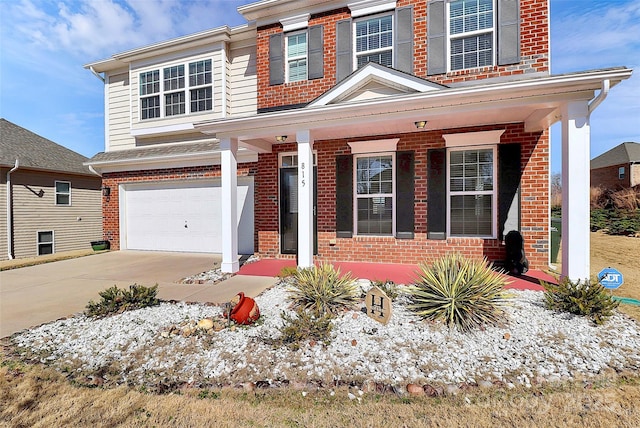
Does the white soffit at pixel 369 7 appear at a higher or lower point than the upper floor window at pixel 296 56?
higher

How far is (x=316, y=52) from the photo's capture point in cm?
734

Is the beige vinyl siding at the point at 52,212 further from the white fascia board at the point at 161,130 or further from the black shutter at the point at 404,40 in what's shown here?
the black shutter at the point at 404,40

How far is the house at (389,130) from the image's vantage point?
4949mm

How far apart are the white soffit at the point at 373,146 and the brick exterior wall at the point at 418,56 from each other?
1628mm

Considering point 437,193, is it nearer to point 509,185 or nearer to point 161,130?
point 509,185

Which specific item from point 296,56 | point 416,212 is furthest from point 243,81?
point 416,212

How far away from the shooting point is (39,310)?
4379 millimetres

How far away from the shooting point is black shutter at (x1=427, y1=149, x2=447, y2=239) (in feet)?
21.1

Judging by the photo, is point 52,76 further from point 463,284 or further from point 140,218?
point 463,284

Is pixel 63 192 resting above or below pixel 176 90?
below

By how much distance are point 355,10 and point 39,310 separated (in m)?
8.55

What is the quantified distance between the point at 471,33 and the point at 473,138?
230cm

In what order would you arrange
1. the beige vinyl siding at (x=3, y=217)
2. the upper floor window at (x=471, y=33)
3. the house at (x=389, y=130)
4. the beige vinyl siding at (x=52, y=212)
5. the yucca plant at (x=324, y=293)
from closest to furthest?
1. the yucca plant at (x=324, y=293)
2. the house at (x=389, y=130)
3. the upper floor window at (x=471, y=33)
4. the beige vinyl siding at (x=3, y=217)
5. the beige vinyl siding at (x=52, y=212)

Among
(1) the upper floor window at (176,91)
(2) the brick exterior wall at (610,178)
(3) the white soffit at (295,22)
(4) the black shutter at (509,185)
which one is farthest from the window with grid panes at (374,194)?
(2) the brick exterior wall at (610,178)
